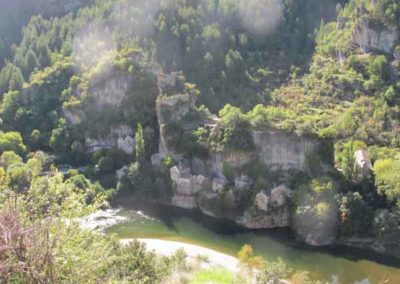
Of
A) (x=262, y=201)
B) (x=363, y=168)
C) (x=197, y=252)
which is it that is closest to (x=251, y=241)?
(x=262, y=201)

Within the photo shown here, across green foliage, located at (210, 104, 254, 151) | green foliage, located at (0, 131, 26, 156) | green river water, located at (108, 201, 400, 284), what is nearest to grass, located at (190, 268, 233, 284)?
green river water, located at (108, 201, 400, 284)

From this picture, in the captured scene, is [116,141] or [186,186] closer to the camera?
[186,186]

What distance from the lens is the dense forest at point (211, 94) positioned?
47438 millimetres

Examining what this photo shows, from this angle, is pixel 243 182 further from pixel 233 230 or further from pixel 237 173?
pixel 233 230

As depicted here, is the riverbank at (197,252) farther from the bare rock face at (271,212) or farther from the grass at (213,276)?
the bare rock face at (271,212)

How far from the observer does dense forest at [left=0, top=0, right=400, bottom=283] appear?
47.4 meters

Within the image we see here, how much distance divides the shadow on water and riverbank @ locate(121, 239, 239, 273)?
3367 mm

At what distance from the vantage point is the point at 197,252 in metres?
42.9

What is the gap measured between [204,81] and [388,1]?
87.0 ft

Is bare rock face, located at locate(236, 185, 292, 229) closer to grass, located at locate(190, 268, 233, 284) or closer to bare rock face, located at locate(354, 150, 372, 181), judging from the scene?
bare rock face, located at locate(354, 150, 372, 181)

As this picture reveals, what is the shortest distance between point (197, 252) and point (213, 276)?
223 inches

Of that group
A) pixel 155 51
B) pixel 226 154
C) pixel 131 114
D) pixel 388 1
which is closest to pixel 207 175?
pixel 226 154

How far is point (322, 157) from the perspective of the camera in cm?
5016

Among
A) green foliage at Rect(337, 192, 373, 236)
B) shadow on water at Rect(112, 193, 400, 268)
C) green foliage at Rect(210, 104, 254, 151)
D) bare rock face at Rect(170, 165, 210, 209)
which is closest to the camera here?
shadow on water at Rect(112, 193, 400, 268)
